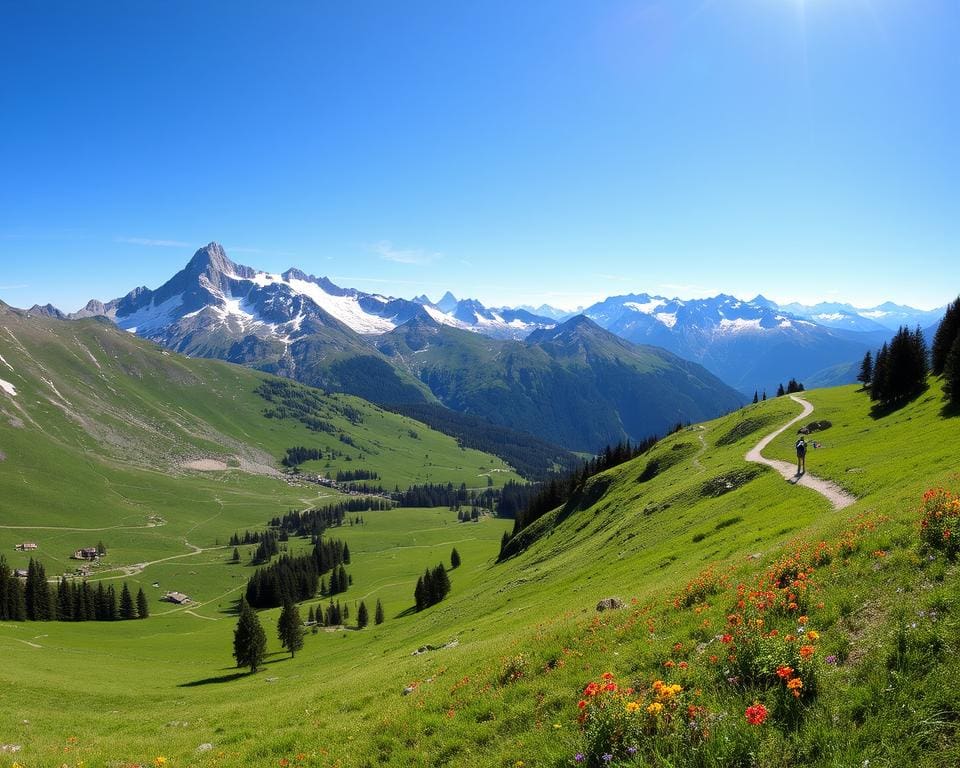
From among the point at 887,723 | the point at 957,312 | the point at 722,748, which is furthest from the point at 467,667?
the point at 957,312

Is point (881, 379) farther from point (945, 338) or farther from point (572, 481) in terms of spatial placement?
point (572, 481)

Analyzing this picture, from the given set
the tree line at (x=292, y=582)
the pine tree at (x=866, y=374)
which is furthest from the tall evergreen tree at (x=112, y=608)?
the pine tree at (x=866, y=374)

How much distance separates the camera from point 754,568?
19.5 meters

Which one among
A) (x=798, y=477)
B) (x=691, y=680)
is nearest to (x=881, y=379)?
(x=798, y=477)

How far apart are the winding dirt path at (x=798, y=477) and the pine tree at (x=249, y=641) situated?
255 feet

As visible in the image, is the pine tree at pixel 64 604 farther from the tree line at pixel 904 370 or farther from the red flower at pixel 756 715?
the tree line at pixel 904 370

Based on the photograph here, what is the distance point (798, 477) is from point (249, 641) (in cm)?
8187

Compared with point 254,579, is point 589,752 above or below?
above

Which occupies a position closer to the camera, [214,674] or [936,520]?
[936,520]

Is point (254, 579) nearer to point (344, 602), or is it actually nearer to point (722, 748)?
point (344, 602)

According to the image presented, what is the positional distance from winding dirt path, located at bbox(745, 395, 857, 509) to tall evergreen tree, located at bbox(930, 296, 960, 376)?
21760mm

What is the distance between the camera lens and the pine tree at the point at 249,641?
79.3m

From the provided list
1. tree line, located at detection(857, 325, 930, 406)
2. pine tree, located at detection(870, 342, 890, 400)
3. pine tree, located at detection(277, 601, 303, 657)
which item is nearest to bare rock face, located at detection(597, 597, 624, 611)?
tree line, located at detection(857, 325, 930, 406)

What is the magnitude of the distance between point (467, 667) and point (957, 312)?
102 metres
